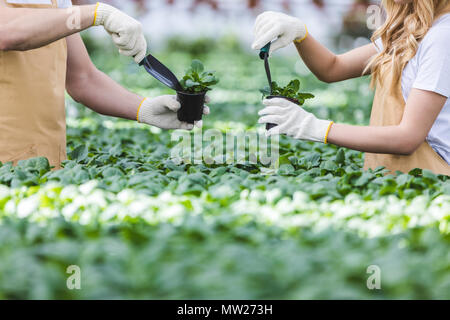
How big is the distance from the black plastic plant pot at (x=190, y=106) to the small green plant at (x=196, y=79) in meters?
0.03

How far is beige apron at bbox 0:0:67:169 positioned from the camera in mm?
2223

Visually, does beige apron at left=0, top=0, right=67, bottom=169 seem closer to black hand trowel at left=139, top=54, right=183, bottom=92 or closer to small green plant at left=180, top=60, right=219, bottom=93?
black hand trowel at left=139, top=54, right=183, bottom=92

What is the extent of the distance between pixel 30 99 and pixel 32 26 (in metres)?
0.38

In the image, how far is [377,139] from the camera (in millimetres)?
2145

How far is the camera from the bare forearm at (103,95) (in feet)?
8.91

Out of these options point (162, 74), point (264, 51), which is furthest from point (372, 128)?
point (162, 74)

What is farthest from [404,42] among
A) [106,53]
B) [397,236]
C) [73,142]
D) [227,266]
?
[106,53]

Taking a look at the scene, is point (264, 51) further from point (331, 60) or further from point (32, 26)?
point (32, 26)

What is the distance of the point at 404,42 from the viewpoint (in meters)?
2.25

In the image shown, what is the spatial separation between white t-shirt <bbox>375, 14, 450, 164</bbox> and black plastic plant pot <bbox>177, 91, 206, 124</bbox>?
956 millimetres

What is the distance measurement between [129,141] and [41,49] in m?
1.23

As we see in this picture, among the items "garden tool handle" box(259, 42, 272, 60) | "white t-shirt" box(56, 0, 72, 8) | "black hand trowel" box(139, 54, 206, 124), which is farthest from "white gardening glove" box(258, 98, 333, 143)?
"white t-shirt" box(56, 0, 72, 8)

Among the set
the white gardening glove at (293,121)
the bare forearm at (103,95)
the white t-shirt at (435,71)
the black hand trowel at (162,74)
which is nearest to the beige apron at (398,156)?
the white t-shirt at (435,71)
